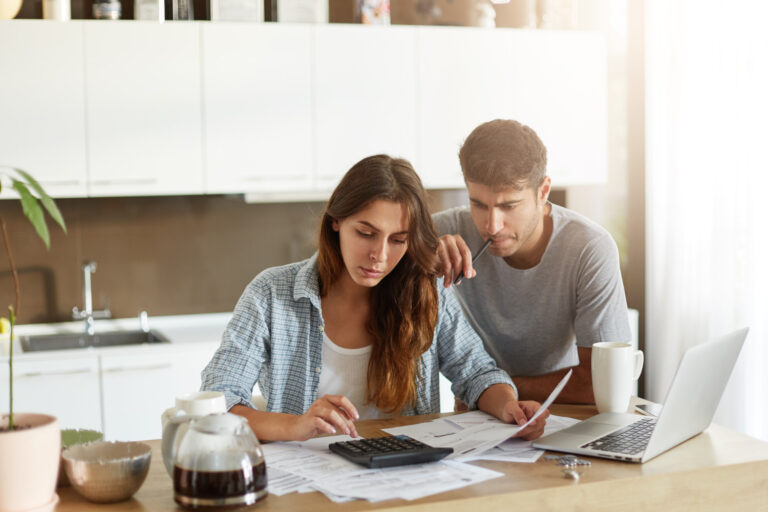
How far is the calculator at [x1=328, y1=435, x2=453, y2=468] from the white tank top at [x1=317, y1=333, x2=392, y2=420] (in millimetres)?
426

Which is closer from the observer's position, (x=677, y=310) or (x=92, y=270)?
(x=92, y=270)

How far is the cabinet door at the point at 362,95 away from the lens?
3.77m

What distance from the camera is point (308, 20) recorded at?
3797mm

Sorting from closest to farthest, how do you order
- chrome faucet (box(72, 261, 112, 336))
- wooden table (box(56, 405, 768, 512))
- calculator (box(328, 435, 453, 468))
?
wooden table (box(56, 405, 768, 512)), calculator (box(328, 435, 453, 468)), chrome faucet (box(72, 261, 112, 336))

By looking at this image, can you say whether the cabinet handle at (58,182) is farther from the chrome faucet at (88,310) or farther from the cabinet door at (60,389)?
the cabinet door at (60,389)

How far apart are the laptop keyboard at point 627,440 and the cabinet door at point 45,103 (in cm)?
248

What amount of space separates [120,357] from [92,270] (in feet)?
2.07

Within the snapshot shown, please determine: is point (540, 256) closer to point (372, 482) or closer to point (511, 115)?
point (372, 482)

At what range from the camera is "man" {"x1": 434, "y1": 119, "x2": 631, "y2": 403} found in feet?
7.21

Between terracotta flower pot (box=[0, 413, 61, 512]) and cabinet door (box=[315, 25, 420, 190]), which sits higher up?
cabinet door (box=[315, 25, 420, 190])

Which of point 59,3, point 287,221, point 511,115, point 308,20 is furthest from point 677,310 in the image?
point 59,3

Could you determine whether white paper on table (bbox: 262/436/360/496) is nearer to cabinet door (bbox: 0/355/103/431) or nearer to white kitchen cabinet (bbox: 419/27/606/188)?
cabinet door (bbox: 0/355/103/431)

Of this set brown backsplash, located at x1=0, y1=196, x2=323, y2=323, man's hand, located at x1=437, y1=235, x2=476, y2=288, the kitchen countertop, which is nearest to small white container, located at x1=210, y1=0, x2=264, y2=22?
brown backsplash, located at x1=0, y1=196, x2=323, y2=323

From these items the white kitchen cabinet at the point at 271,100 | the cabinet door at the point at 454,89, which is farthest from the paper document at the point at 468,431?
the cabinet door at the point at 454,89
